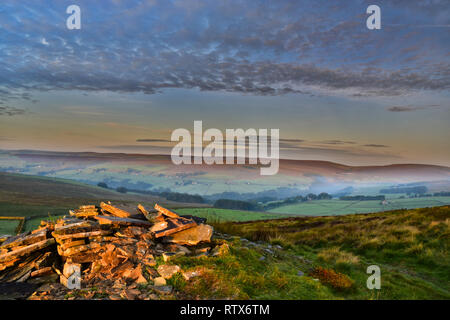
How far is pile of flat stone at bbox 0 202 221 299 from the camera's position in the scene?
6.79 meters

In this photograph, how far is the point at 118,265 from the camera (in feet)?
25.4

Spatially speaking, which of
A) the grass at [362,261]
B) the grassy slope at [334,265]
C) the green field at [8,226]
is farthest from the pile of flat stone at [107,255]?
the green field at [8,226]

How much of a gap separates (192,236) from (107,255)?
322cm

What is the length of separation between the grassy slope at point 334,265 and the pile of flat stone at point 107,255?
0.84 m

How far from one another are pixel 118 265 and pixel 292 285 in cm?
543

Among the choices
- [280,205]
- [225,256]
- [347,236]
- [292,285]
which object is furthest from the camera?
[280,205]

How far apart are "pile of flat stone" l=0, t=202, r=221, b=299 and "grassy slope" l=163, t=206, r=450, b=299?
2.74 ft

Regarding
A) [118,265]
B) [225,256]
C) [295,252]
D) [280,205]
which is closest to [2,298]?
[118,265]

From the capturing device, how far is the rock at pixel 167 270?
7.16 meters

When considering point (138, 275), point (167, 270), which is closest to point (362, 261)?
point (167, 270)

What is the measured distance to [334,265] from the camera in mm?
11055

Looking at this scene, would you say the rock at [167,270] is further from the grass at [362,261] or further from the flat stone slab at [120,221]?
the flat stone slab at [120,221]

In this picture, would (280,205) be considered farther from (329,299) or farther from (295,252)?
(329,299)

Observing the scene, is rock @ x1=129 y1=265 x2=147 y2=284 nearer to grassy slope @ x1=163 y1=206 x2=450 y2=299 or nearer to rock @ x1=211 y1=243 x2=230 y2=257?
grassy slope @ x1=163 y1=206 x2=450 y2=299
